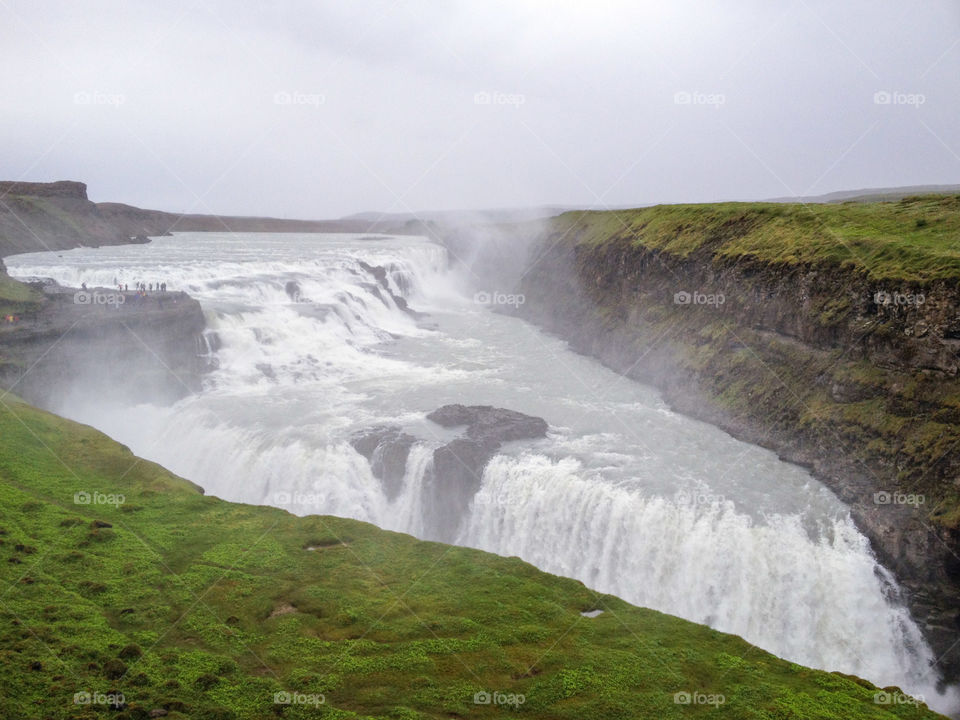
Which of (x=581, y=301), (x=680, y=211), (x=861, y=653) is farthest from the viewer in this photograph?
(x=581, y=301)

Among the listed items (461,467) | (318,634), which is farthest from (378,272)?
(318,634)

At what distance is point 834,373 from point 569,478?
1287 centimetres

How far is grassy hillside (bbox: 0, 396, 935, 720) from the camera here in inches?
442

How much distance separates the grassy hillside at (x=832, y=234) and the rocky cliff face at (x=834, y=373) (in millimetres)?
513

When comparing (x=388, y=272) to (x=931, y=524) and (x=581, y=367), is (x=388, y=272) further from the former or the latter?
(x=931, y=524)

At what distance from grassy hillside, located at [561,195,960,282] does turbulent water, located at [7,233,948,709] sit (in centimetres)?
956

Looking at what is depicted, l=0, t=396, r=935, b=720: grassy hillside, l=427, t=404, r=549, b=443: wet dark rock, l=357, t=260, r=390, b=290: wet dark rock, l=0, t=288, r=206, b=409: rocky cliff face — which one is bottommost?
l=0, t=396, r=935, b=720: grassy hillside

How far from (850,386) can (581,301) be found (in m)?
28.5

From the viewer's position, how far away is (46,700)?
10.2 meters

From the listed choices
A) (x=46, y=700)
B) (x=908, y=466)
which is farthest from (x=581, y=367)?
(x=46, y=700)

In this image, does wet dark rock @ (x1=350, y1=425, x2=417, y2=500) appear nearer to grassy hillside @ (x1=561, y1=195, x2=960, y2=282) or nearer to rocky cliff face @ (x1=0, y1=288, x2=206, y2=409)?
rocky cliff face @ (x1=0, y1=288, x2=206, y2=409)

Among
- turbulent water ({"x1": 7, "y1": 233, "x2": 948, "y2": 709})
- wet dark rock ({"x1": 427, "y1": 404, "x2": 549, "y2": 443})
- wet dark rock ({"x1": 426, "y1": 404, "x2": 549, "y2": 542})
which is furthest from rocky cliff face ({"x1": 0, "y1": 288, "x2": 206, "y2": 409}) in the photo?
wet dark rock ({"x1": 426, "y1": 404, "x2": 549, "y2": 542})

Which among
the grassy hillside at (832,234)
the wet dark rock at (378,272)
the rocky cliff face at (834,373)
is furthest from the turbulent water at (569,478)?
the wet dark rock at (378,272)

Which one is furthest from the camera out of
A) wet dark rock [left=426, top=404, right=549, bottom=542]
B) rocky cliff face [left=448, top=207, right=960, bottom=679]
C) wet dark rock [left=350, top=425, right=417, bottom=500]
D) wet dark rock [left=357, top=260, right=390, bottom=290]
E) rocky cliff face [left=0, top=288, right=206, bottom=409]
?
wet dark rock [left=357, top=260, right=390, bottom=290]
